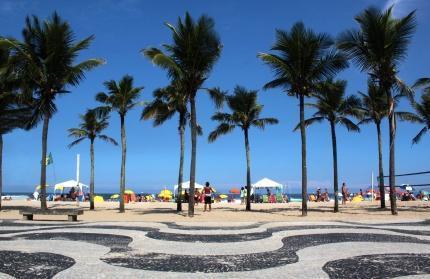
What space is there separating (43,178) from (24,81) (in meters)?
4.40

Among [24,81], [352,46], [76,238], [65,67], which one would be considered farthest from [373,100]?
[76,238]

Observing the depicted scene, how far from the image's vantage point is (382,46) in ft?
67.4

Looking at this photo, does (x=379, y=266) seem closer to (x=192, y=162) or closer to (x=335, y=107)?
(x=192, y=162)

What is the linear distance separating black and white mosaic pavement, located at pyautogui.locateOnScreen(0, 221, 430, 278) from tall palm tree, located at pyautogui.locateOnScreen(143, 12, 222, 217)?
841 centimetres

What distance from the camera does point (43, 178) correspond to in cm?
2130

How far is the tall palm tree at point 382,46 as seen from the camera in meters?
20.5

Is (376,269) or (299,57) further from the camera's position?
(299,57)

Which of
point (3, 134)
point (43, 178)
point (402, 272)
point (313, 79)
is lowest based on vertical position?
point (402, 272)

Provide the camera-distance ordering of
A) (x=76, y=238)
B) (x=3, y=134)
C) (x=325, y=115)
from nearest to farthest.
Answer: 1. (x=76, y=238)
2. (x=325, y=115)
3. (x=3, y=134)

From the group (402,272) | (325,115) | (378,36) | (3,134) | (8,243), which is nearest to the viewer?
(402,272)

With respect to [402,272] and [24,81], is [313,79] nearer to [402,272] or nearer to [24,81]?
[24,81]

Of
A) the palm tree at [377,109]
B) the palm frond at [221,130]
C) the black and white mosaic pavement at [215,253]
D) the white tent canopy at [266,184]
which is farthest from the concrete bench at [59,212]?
the white tent canopy at [266,184]

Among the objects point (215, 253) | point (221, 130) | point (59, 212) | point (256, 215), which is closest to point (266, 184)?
point (221, 130)

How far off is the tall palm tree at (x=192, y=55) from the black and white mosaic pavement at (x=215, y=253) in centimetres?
841
